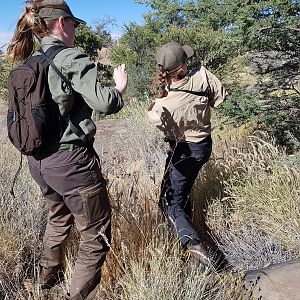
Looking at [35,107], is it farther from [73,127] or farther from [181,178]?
[181,178]

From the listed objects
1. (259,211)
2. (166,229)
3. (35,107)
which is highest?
(35,107)

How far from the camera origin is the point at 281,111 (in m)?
5.66

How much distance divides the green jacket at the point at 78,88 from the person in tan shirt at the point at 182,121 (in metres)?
1.06

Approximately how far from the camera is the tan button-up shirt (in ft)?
11.7

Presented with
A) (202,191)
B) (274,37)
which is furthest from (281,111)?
(202,191)

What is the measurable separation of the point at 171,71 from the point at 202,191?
4.97ft

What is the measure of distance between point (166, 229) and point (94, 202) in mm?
757

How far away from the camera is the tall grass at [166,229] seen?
9.06 feet

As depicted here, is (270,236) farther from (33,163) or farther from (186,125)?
(33,163)

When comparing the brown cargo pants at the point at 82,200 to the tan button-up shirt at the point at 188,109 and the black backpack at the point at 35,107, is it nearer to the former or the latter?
the black backpack at the point at 35,107

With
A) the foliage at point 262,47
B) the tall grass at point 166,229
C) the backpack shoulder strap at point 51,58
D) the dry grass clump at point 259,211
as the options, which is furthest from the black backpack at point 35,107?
the foliage at point 262,47

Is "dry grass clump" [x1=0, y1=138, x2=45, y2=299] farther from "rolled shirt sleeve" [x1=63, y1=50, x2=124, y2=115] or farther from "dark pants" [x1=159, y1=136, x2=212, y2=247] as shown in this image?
"rolled shirt sleeve" [x1=63, y1=50, x2=124, y2=115]

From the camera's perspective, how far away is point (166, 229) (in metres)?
3.23

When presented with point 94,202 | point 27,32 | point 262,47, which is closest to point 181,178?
point 94,202
